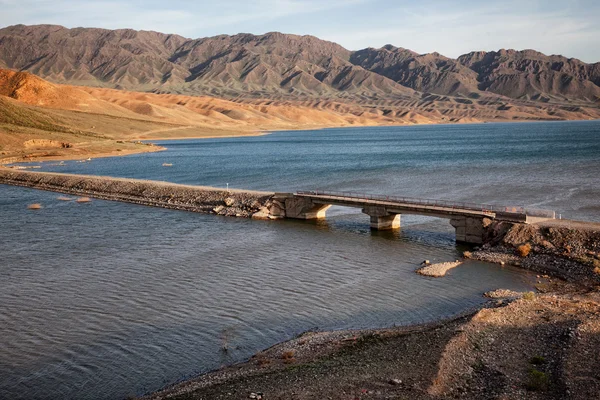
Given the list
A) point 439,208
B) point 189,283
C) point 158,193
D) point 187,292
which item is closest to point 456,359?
point 187,292

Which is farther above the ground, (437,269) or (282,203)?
(282,203)

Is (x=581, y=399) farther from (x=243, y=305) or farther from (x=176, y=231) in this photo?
(x=176, y=231)

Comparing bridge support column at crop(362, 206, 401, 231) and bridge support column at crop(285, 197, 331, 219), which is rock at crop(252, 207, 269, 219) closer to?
bridge support column at crop(285, 197, 331, 219)

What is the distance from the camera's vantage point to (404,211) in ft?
153

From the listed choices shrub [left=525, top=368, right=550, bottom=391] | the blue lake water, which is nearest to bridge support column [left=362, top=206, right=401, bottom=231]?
the blue lake water

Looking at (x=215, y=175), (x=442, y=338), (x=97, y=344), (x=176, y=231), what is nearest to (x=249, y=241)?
(x=176, y=231)

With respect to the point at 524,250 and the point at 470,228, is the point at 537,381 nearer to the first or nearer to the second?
the point at 524,250

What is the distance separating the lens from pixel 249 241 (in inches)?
1777

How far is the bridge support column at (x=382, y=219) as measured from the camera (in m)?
47.7

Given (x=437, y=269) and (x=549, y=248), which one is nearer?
(x=437, y=269)

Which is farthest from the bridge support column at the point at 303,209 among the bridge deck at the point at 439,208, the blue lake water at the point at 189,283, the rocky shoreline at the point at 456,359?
the rocky shoreline at the point at 456,359

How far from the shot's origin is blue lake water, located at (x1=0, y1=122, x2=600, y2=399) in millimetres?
23781

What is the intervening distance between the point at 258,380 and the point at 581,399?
9605mm

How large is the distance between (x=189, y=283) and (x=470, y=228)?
19.4m
